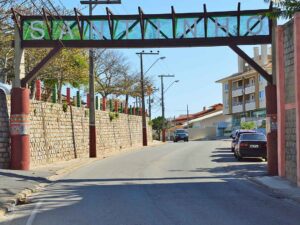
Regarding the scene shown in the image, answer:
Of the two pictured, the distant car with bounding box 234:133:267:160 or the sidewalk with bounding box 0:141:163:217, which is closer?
the sidewalk with bounding box 0:141:163:217

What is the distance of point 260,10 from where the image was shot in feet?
70.1

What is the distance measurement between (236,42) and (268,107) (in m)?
3.04

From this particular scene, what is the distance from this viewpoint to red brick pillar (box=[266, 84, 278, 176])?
2014cm

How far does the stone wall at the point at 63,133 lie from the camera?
25.9m

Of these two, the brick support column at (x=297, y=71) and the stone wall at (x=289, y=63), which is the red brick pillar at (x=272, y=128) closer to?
the stone wall at (x=289, y=63)

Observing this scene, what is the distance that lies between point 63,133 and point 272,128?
14255 millimetres

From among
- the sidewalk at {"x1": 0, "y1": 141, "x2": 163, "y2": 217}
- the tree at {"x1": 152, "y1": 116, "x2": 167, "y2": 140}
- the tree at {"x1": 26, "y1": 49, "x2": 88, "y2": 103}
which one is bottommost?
the sidewalk at {"x1": 0, "y1": 141, "x2": 163, "y2": 217}

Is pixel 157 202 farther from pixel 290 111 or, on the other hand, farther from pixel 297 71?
pixel 290 111

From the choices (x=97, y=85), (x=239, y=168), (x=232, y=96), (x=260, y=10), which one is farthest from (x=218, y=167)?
(x=232, y=96)

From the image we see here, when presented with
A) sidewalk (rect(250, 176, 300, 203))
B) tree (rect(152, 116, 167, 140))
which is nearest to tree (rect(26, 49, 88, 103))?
sidewalk (rect(250, 176, 300, 203))

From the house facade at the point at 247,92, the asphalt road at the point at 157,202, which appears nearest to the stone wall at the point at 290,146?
the asphalt road at the point at 157,202

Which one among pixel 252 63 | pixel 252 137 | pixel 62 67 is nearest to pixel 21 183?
pixel 252 63

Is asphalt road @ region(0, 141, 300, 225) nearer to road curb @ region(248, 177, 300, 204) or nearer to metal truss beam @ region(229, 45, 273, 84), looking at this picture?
road curb @ region(248, 177, 300, 204)

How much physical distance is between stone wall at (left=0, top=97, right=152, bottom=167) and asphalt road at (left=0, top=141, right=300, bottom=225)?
5868mm
